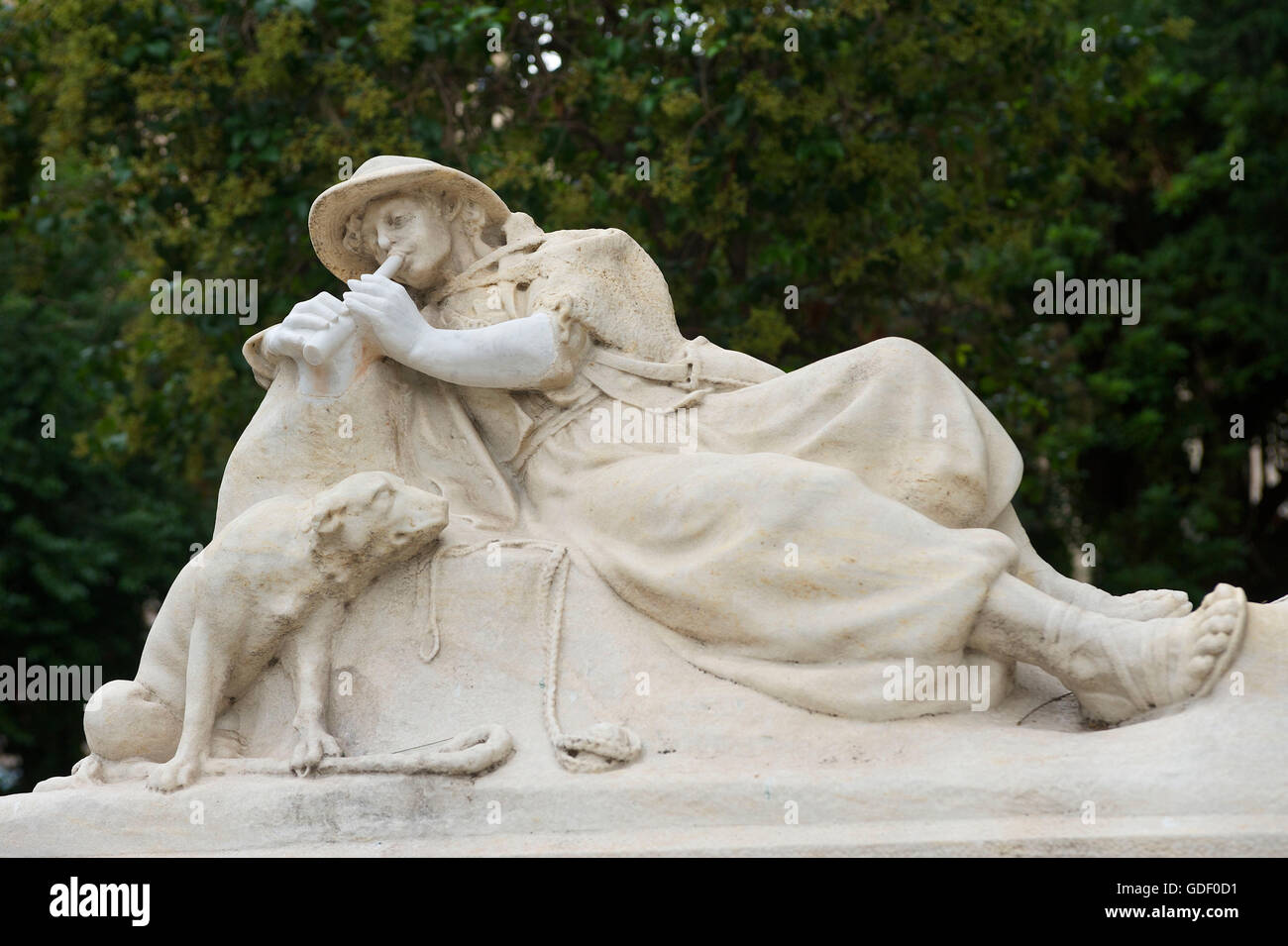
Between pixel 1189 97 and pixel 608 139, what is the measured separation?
5.98 meters

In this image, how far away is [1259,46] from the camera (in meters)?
14.4

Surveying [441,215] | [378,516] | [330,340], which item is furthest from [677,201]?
[378,516]

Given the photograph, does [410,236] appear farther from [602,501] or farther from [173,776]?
[173,776]

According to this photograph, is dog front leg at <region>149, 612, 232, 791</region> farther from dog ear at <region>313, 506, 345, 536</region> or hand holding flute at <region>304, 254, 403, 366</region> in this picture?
hand holding flute at <region>304, 254, 403, 366</region>

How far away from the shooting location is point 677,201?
417 inches

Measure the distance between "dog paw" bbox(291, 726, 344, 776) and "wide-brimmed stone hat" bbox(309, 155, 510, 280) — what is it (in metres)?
1.70

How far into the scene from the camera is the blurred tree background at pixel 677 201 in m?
10.8

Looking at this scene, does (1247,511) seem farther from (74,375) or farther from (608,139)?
(74,375)

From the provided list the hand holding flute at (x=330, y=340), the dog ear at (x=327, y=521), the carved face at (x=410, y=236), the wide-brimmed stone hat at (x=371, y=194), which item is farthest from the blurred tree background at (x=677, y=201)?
the dog ear at (x=327, y=521)

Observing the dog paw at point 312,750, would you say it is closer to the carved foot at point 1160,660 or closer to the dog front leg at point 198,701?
the dog front leg at point 198,701

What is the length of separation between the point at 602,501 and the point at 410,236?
3.79 ft

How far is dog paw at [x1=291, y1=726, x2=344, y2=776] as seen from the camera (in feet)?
17.2

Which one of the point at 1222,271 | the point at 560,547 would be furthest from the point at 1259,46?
the point at 560,547

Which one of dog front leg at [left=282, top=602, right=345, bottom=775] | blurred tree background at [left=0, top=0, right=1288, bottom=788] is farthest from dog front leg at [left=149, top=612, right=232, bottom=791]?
blurred tree background at [left=0, top=0, right=1288, bottom=788]
